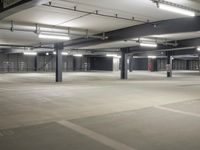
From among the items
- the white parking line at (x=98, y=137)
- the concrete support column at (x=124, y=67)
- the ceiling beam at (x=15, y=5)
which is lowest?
the white parking line at (x=98, y=137)

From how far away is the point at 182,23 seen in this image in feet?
27.7

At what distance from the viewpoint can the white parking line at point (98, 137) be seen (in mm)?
3912

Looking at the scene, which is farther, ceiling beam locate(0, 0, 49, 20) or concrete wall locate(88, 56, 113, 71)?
concrete wall locate(88, 56, 113, 71)

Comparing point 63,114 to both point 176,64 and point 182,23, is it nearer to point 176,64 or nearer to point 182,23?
point 182,23

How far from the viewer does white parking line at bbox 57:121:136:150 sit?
3912mm

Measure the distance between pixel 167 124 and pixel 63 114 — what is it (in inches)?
107

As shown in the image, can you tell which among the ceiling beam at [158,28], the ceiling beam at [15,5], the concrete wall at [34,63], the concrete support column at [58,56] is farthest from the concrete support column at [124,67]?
the concrete wall at [34,63]

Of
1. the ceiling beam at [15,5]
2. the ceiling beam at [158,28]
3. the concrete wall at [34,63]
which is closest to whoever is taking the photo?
the ceiling beam at [15,5]

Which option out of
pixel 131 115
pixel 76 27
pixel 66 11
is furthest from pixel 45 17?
pixel 131 115

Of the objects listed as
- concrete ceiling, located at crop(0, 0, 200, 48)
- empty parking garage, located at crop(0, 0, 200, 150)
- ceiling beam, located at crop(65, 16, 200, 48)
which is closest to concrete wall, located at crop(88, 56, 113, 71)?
empty parking garage, located at crop(0, 0, 200, 150)

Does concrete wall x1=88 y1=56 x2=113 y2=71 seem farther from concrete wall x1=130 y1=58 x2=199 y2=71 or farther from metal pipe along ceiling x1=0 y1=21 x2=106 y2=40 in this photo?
metal pipe along ceiling x1=0 y1=21 x2=106 y2=40

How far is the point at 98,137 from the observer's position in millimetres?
4375

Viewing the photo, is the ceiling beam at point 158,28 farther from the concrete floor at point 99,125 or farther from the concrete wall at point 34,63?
the concrete wall at point 34,63

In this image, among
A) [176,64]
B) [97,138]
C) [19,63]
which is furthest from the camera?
[176,64]
